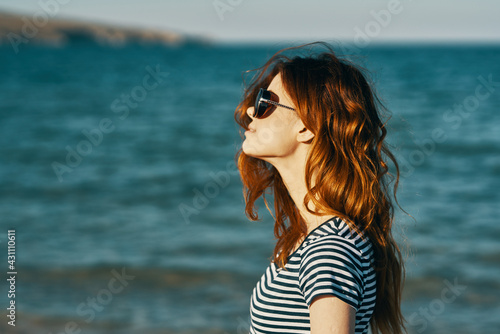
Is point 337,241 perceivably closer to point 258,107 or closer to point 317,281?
point 317,281

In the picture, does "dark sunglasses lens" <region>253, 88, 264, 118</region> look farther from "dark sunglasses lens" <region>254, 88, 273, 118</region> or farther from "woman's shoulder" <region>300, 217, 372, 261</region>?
"woman's shoulder" <region>300, 217, 372, 261</region>

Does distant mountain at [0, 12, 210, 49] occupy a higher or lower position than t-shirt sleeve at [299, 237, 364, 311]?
lower

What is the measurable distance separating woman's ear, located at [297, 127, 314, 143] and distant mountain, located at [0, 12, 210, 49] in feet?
324

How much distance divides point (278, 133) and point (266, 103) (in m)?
0.14

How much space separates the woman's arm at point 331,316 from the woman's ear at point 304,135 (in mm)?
663

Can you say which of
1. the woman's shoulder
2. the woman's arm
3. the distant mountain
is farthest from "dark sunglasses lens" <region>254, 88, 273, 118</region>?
the distant mountain

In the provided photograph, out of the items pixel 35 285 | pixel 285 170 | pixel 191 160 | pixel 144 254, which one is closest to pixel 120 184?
pixel 191 160

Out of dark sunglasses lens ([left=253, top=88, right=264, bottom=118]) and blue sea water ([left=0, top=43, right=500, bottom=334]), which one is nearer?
dark sunglasses lens ([left=253, top=88, right=264, bottom=118])

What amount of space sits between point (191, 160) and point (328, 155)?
13660mm

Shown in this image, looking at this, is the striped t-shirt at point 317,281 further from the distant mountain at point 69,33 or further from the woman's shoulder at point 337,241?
the distant mountain at point 69,33

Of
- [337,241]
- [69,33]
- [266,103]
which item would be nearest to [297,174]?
[266,103]

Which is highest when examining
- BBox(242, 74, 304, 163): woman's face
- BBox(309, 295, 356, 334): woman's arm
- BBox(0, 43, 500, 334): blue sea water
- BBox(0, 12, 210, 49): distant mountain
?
BBox(242, 74, 304, 163): woman's face

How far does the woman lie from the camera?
170cm

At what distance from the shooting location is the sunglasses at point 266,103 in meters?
2.22
